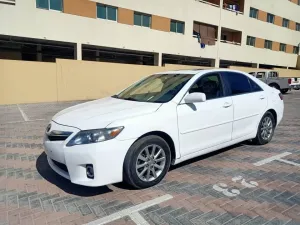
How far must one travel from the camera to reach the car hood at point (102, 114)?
2.95 m

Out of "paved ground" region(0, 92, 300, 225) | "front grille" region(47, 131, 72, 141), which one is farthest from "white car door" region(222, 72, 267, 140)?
"front grille" region(47, 131, 72, 141)

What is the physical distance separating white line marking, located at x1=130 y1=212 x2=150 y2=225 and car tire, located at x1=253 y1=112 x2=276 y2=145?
10.5ft

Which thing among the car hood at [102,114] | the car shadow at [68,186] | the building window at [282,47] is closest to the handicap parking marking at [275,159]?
the car hood at [102,114]

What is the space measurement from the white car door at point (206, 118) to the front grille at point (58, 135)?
1473 millimetres

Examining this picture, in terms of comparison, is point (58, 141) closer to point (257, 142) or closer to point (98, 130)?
point (98, 130)

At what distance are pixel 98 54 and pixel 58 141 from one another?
1889 cm

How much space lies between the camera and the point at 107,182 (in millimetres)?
2902

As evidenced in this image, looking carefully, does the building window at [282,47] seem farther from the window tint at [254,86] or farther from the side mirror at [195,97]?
the side mirror at [195,97]

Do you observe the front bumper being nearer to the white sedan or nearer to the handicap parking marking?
the white sedan

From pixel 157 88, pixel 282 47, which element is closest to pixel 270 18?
pixel 282 47

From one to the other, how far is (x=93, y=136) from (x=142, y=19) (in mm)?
16833

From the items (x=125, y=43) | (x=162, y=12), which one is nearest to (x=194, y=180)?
(x=125, y=43)

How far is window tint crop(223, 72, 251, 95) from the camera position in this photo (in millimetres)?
4262

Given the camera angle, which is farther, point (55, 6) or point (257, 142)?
point (55, 6)
